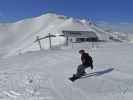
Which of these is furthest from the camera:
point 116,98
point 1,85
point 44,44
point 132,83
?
point 44,44

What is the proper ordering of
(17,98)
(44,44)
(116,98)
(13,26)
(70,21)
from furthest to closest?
(13,26) → (70,21) → (44,44) → (17,98) → (116,98)

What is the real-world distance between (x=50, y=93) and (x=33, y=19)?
171 m

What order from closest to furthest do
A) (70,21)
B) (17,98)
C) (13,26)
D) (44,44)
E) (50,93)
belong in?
(17,98), (50,93), (44,44), (70,21), (13,26)

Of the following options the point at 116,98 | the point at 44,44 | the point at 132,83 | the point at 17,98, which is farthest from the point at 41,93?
the point at 44,44

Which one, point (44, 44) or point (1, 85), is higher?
point (1, 85)

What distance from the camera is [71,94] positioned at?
9578 millimetres

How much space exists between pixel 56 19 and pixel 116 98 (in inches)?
6037

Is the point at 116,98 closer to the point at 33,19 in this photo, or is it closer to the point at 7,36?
the point at 7,36

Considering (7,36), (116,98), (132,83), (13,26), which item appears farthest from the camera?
(13,26)

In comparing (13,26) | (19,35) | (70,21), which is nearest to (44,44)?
(70,21)

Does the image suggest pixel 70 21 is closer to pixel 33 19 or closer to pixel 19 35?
pixel 19 35

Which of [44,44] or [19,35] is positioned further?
[19,35]

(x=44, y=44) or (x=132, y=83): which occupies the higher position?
(x=132, y=83)

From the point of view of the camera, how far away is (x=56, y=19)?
160m
